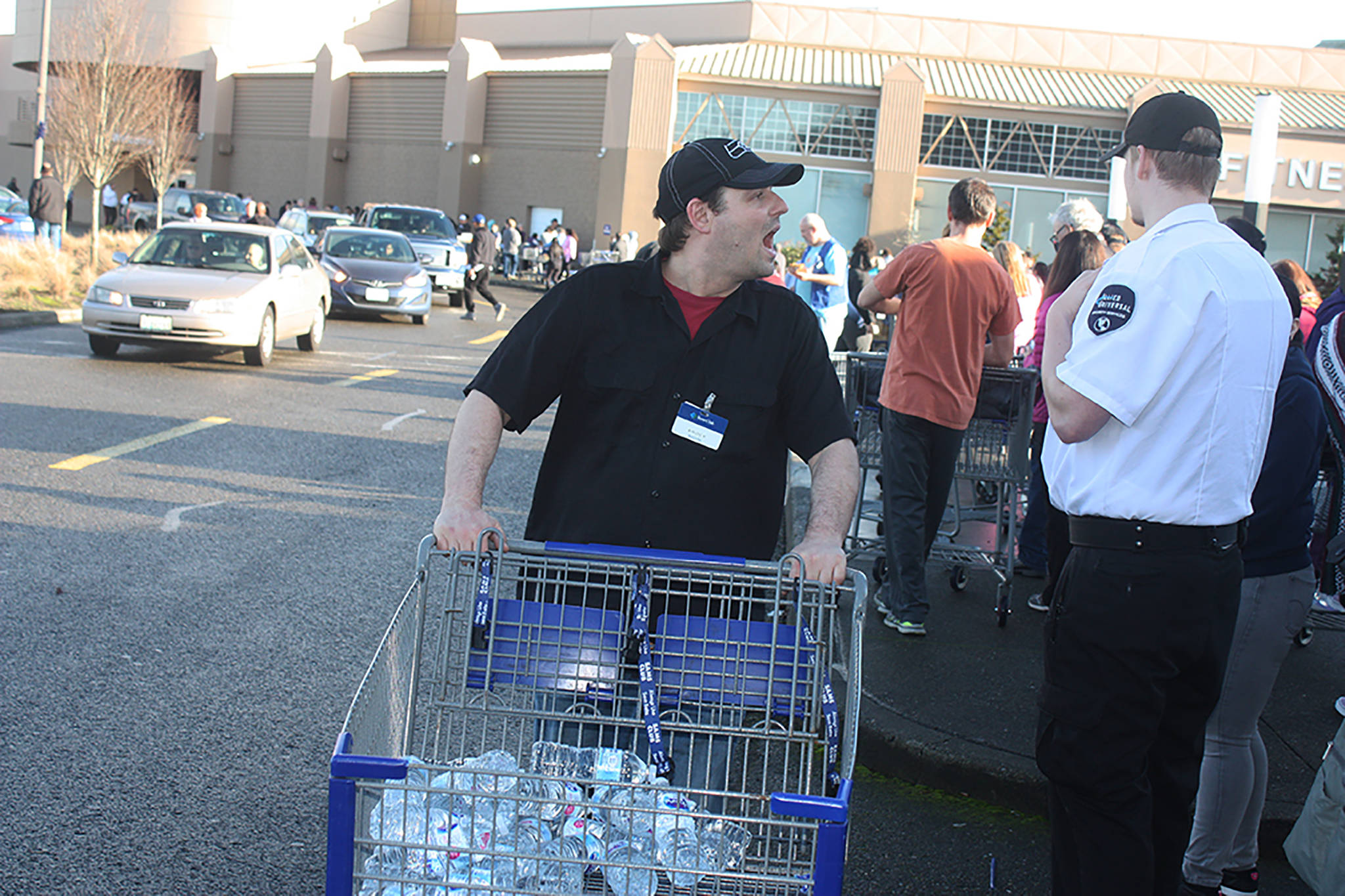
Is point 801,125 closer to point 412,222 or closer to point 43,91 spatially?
point 412,222

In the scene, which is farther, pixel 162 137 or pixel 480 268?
pixel 162 137

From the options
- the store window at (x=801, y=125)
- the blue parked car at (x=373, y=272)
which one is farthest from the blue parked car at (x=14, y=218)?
the store window at (x=801, y=125)

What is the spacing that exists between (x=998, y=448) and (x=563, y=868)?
16.6ft

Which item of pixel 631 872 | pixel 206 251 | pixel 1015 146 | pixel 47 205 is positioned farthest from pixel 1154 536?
pixel 1015 146

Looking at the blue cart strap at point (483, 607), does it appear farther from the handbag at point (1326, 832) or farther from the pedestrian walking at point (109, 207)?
the pedestrian walking at point (109, 207)

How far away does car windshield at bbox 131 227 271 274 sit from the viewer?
607 inches

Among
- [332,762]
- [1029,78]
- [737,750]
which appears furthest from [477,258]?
[1029,78]

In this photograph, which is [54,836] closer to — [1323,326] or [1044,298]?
[1323,326]

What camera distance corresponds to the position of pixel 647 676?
2.73 m

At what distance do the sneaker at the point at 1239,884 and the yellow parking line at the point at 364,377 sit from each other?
12.0m

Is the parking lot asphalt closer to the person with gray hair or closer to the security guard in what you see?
the security guard

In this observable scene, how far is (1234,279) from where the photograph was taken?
290cm

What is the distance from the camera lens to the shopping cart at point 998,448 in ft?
22.1

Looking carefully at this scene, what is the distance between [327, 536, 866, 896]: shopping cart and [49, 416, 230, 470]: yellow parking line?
710cm
